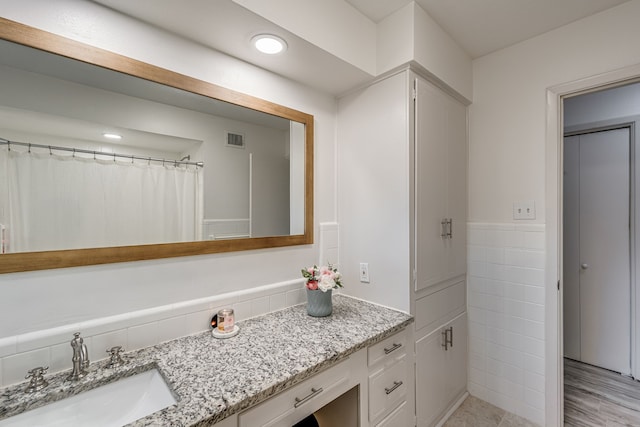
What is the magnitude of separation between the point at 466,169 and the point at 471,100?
1.72ft

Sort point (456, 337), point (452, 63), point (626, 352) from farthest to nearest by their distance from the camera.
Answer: point (626, 352), point (456, 337), point (452, 63)

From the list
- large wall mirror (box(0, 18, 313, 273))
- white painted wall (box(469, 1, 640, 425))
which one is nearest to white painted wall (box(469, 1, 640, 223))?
white painted wall (box(469, 1, 640, 425))

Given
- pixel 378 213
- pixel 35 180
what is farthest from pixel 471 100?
pixel 35 180

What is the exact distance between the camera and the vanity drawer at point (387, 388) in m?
1.40

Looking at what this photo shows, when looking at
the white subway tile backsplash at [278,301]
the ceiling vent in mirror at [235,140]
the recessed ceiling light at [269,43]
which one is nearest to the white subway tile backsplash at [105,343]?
the white subway tile backsplash at [278,301]

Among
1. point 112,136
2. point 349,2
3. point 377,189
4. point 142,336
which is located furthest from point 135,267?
point 349,2

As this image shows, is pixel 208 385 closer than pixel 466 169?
Yes

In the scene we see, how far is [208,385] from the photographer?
953 millimetres

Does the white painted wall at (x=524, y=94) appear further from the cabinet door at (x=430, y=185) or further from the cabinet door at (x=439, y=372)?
the cabinet door at (x=439, y=372)

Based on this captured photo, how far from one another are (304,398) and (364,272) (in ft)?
2.90

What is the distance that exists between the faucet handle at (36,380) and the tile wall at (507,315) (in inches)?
95.2

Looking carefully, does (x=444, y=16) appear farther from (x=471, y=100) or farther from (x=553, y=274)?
Answer: (x=553, y=274)

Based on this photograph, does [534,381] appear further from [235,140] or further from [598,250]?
[235,140]

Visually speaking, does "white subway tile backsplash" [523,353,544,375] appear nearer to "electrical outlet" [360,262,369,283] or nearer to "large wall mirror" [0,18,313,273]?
"electrical outlet" [360,262,369,283]
